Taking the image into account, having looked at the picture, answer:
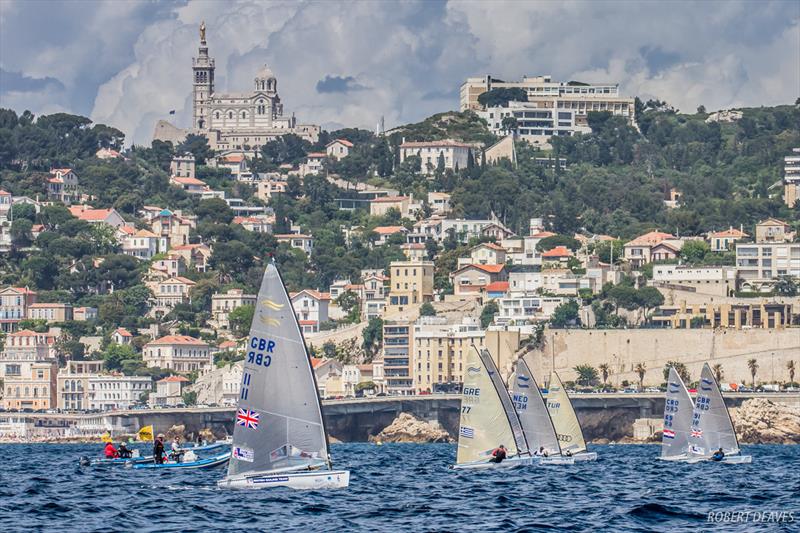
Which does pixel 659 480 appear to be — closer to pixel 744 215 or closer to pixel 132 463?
pixel 132 463

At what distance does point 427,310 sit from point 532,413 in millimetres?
90722

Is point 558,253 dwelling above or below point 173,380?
above

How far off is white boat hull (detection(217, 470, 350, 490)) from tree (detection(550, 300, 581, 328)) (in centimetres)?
10660

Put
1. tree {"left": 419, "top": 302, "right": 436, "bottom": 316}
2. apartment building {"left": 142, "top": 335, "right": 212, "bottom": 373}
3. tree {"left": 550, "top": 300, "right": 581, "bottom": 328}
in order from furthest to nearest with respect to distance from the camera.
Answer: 1. apartment building {"left": 142, "top": 335, "right": 212, "bottom": 373}
2. tree {"left": 419, "top": 302, "right": 436, "bottom": 316}
3. tree {"left": 550, "top": 300, "right": 581, "bottom": 328}

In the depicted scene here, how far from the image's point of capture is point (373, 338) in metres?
154

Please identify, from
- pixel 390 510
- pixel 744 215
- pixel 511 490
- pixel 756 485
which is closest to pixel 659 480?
pixel 756 485

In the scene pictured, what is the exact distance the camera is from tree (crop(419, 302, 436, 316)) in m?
157

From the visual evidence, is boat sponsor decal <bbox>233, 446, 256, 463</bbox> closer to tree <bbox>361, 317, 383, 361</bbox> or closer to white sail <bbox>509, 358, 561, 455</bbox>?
white sail <bbox>509, 358, 561, 455</bbox>

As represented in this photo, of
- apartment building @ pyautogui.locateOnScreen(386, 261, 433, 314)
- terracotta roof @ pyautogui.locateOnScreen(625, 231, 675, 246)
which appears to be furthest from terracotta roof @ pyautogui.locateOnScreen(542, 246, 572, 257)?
apartment building @ pyautogui.locateOnScreen(386, 261, 433, 314)

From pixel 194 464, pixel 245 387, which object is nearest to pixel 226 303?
pixel 194 464

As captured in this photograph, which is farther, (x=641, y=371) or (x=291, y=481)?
(x=641, y=371)

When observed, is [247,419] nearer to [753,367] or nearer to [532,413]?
[532,413]

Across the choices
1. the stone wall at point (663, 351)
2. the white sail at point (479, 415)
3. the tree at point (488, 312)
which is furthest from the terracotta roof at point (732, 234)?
the white sail at point (479, 415)

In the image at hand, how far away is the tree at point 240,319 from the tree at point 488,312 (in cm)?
1814
